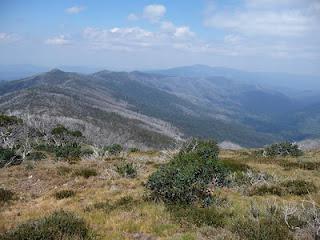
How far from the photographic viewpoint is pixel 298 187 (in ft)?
49.6

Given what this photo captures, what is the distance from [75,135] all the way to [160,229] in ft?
226

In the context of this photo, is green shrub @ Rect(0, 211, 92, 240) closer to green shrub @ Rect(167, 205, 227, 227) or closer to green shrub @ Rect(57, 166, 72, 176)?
green shrub @ Rect(167, 205, 227, 227)

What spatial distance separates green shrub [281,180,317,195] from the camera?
1465cm

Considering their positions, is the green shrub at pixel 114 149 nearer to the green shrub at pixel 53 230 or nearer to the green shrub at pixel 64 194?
the green shrub at pixel 64 194

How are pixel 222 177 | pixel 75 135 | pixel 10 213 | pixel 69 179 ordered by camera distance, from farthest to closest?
pixel 75 135 < pixel 69 179 < pixel 222 177 < pixel 10 213

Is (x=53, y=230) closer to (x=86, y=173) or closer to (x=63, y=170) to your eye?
(x=86, y=173)

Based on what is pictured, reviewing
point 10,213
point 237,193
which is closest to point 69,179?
point 10,213

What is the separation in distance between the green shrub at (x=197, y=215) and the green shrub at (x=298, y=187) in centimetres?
449

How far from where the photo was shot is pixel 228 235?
9.07 m

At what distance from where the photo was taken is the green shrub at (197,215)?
33.6 ft

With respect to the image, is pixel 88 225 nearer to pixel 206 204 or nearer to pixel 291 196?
pixel 206 204

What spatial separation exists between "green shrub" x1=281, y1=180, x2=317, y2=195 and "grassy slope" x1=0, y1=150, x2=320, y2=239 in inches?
21.3

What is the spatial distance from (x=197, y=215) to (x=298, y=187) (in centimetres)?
607

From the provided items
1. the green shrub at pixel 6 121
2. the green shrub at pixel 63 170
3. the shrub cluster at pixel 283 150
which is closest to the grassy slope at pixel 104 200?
the green shrub at pixel 63 170
